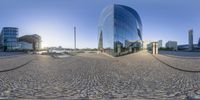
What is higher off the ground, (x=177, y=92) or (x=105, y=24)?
(x=105, y=24)

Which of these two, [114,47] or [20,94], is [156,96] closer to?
[20,94]

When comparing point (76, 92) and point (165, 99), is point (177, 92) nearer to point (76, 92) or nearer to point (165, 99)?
point (165, 99)

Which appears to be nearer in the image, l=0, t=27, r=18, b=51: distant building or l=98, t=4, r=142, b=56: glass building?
l=98, t=4, r=142, b=56: glass building

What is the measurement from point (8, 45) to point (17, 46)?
2.36 meters

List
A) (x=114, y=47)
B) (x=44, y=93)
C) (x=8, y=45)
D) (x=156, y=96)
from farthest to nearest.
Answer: (x=8, y=45), (x=114, y=47), (x=44, y=93), (x=156, y=96)

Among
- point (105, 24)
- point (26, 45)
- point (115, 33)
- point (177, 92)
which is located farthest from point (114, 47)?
point (26, 45)

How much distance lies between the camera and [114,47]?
99.8 feet

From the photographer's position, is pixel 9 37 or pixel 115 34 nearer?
pixel 115 34

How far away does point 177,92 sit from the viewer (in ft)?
19.3

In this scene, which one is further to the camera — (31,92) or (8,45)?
(8,45)

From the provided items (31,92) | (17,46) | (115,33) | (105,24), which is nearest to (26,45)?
(17,46)

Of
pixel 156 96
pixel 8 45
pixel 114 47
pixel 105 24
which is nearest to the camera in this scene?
pixel 156 96

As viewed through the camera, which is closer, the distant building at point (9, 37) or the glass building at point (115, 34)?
the glass building at point (115, 34)

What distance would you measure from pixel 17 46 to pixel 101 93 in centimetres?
6223
